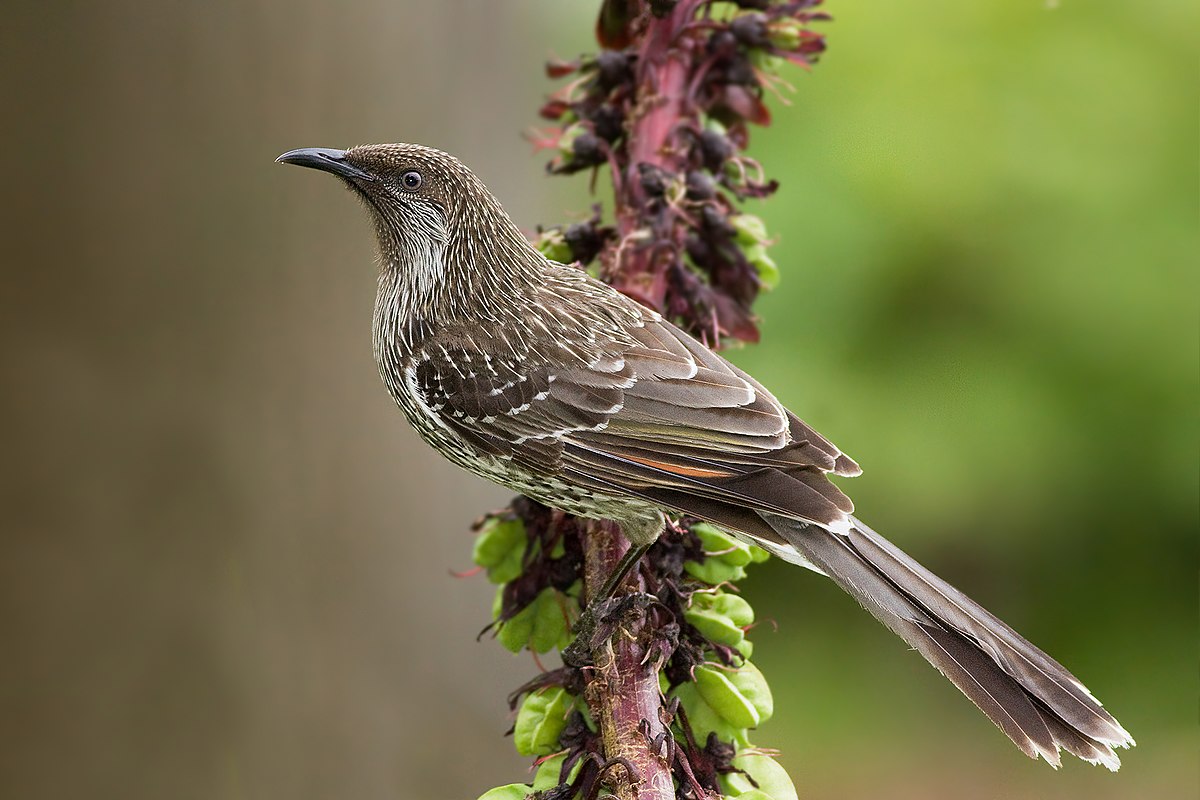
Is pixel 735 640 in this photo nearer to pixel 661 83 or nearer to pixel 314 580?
pixel 661 83

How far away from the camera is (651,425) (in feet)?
6.75

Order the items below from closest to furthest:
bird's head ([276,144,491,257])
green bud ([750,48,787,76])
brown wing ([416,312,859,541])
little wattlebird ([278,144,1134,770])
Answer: little wattlebird ([278,144,1134,770]) < brown wing ([416,312,859,541]) < green bud ([750,48,787,76]) < bird's head ([276,144,491,257])

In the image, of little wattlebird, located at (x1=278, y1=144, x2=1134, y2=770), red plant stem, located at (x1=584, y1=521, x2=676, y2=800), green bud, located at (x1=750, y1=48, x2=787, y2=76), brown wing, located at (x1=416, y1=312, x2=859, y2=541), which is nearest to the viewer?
red plant stem, located at (x1=584, y1=521, x2=676, y2=800)

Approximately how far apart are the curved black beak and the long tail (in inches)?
41.4

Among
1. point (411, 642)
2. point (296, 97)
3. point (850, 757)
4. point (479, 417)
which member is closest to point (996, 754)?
point (850, 757)

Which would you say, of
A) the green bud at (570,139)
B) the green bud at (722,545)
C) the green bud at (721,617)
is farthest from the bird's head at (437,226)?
the green bud at (721,617)

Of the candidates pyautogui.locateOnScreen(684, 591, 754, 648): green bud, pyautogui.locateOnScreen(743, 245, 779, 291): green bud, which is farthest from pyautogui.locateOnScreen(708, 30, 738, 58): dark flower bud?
pyautogui.locateOnScreen(684, 591, 754, 648): green bud

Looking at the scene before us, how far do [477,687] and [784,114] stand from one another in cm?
205

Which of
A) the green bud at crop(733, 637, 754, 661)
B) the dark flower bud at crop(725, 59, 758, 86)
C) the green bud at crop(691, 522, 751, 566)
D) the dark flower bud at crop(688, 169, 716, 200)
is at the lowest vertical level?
the green bud at crop(733, 637, 754, 661)

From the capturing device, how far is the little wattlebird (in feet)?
5.65

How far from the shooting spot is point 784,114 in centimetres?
353

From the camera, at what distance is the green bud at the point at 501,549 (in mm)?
1787

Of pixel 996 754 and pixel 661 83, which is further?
pixel 996 754

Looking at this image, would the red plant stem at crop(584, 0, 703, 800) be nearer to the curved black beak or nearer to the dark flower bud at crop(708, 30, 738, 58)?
the dark flower bud at crop(708, 30, 738, 58)
